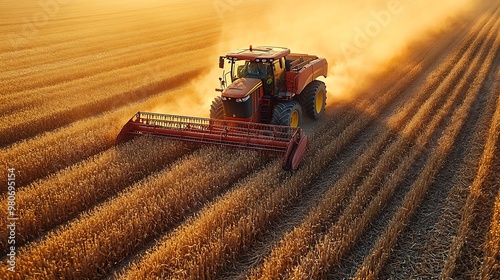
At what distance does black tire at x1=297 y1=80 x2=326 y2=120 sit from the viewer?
370 inches

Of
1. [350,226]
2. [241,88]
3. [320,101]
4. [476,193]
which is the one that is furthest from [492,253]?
[320,101]

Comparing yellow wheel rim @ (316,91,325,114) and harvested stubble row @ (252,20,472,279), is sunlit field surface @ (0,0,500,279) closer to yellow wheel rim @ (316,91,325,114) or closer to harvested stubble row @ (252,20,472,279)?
harvested stubble row @ (252,20,472,279)

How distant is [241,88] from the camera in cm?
770

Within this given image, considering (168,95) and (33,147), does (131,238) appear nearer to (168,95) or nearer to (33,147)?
(33,147)

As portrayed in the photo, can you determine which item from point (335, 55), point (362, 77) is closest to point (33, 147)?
point (362, 77)

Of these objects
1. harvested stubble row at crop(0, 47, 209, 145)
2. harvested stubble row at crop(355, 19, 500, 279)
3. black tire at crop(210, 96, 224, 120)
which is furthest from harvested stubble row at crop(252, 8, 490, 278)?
harvested stubble row at crop(0, 47, 209, 145)

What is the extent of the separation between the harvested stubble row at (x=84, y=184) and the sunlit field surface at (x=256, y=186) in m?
0.02

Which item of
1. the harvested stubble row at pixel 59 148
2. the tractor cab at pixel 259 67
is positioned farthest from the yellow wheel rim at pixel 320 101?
the harvested stubble row at pixel 59 148

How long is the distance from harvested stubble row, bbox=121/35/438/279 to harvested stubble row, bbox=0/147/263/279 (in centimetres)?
33

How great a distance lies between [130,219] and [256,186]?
6.41ft

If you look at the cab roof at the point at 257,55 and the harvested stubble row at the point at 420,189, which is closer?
the harvested stubble row at the point at 420,189

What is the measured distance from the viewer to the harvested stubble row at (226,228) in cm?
459

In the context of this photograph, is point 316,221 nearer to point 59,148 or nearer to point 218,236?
point 218,236

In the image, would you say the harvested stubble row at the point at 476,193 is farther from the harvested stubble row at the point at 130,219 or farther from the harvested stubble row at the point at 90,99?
the harvested stubble row at the point at 90,99
